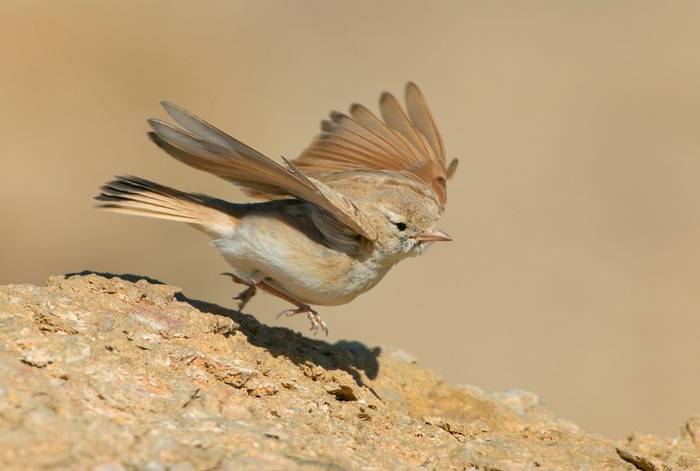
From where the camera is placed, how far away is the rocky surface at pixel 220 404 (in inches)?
159

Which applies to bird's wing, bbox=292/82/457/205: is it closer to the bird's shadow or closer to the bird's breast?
the bird's breast

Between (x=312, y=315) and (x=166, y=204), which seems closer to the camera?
(x=166, y=204)

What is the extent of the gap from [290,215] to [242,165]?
20.8 inches

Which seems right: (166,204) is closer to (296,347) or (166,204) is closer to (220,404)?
(296,347)

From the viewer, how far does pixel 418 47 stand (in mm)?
18953

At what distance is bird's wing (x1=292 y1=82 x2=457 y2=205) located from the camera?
7.45m

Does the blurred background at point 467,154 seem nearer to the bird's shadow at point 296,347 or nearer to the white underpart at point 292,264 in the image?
the bird's shadow at point 296,347

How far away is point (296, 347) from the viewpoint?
19.9 ft

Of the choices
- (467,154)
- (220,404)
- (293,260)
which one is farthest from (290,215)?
(467,154)

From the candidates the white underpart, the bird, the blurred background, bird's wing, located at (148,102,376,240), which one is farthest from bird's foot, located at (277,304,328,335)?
the blurred background

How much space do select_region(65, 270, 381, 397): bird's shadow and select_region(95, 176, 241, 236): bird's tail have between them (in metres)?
0.38

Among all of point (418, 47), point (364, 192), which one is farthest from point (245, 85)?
point (364, 192)

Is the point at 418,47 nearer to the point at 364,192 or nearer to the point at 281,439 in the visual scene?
the point at 364,192

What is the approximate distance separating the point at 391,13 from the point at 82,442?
1698 centimetres
